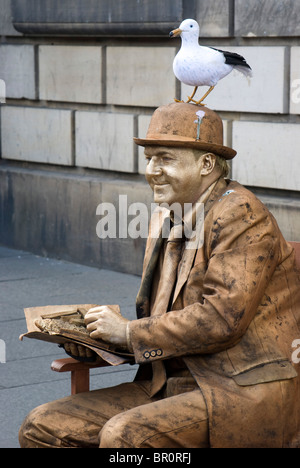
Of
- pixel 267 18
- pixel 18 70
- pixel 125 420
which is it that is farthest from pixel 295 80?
pixel 125 420

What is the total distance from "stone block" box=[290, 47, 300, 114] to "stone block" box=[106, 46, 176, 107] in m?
1.34

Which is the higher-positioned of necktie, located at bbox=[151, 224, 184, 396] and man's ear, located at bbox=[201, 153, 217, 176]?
man's ear, located at bbox=[201, 153, 217, 176]

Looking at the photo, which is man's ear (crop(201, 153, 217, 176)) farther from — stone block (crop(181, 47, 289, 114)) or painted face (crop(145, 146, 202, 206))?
stone block (crop(181, 47, 289, 114))

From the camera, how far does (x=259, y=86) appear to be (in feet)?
25.2

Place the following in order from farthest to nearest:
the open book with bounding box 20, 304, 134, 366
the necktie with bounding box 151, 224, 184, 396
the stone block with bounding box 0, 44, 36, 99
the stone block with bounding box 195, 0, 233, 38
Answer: the stone block with bounding box 0, 44, 36, 99 → the stone block with bounding box 195, 0, 233, 38 → the necktie with bounding box 151, 224, 184, 396 → the open book with bounding box 20, 304, 134, 366

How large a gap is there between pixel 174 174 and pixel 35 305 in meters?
4.17

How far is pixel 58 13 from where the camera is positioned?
9.37 meters

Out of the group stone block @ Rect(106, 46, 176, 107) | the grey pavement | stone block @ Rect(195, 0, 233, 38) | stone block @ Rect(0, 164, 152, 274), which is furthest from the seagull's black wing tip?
stone block @ Rect(0, 164, 152, 274)

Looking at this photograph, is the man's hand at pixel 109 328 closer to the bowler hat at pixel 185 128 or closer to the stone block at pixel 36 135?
the bowler hat at pixel 185 128

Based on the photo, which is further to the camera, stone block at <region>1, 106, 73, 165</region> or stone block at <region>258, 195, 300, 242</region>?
stone block at <region>1, 106, 73, 165</region>

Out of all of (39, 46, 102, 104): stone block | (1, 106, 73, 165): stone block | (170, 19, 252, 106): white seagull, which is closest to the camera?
(170, 19, 252, 106): white seagull

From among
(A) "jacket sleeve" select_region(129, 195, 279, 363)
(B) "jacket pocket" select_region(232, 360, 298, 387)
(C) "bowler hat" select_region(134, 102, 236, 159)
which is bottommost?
(B) "jacket pocket" select_region(232, 360, 298, 387)

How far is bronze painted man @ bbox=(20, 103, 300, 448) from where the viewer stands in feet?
11.1

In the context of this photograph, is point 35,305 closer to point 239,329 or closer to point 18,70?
point 18,70
